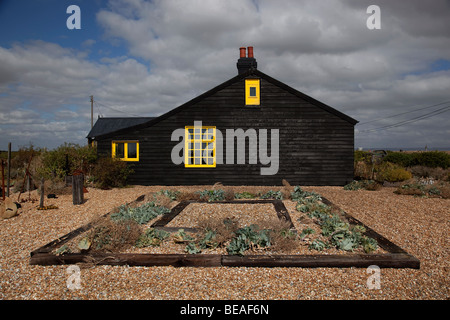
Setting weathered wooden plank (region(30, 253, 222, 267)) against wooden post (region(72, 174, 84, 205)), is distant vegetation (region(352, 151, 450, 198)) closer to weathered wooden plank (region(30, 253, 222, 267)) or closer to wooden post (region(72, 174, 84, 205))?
weathered wooden plank (region(30, 253, 222, 267))

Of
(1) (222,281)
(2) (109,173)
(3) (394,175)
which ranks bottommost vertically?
(1) (222,281)

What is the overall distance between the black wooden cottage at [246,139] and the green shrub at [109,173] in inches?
28.1

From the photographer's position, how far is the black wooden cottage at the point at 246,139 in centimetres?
1357

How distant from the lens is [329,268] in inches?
171

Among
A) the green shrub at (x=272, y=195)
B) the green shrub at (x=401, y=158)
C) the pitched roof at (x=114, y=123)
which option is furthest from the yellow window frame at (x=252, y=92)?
the pitched roof at (x=114, y=123)

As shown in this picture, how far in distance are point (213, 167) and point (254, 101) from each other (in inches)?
146

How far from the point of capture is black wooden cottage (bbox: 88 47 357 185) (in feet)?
44.5

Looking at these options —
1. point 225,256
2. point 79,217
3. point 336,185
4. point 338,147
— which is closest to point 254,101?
point 338,147

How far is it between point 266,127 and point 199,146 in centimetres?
334

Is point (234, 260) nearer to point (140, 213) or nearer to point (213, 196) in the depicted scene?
point (140, 213)

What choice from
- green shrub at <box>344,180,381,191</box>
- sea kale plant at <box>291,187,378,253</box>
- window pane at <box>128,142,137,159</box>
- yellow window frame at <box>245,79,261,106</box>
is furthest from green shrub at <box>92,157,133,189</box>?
green shrub at <box>344,180,381,191</box>

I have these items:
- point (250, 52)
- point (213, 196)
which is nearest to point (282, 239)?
point (213, 196)

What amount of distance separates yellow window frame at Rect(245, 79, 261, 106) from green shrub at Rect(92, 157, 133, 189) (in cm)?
660

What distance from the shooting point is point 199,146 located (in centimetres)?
1387
